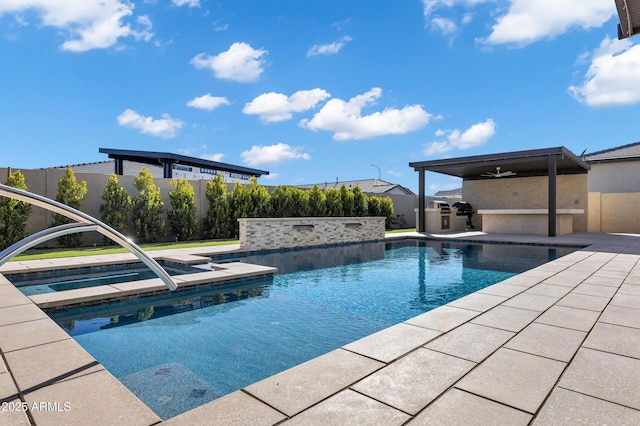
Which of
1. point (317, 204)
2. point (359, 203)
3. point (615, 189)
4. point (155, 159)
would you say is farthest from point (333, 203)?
point (615, 189)

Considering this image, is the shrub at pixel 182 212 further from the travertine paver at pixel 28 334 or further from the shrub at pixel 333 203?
the travertine paver at pixel 28 334

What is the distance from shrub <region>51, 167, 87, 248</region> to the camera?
12.3m

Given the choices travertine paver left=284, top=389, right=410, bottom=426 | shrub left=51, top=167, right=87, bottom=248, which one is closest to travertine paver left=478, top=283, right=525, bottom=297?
travertine paver left=284, top=389, right=410, bottom=426

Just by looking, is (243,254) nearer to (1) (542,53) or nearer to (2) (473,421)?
(2) (473,421)

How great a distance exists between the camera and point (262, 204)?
16.6 meters

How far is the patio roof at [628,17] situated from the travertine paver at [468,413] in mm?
7683

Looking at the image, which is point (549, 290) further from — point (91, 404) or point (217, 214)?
point (217, 214)

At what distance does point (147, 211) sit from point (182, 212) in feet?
4.36

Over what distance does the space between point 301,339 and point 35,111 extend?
1125cm

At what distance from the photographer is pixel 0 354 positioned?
312cm

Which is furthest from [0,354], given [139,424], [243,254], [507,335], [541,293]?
[243,254]

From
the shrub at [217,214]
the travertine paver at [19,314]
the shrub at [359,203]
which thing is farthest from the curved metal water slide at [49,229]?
the shrub at [359,203]

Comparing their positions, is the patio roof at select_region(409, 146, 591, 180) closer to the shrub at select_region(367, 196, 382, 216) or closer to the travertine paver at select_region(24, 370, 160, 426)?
the shrub at select_region(367, 196, 382, 216)

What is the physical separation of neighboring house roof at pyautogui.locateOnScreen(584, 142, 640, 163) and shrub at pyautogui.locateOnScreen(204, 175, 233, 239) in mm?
23127
